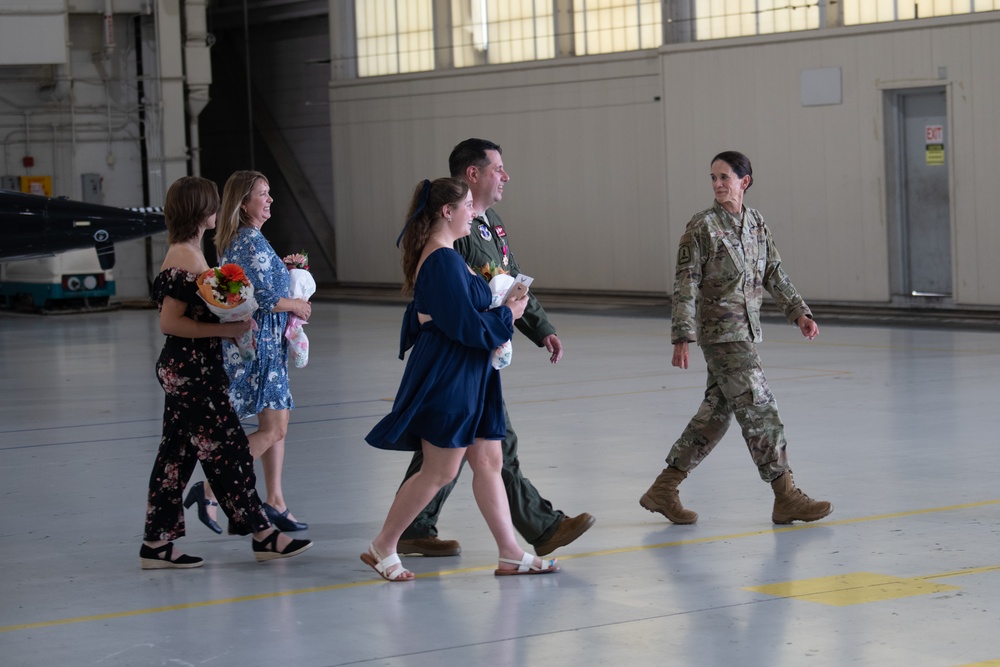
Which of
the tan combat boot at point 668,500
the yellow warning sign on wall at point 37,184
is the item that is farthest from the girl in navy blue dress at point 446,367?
the yellow warning sign on wall at point 37,184

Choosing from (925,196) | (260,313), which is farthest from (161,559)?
(925,196)

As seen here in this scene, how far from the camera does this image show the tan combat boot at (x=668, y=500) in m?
7.07

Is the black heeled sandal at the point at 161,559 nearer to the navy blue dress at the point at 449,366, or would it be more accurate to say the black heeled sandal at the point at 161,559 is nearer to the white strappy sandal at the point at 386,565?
the white strappy sandal at the point at 386,565

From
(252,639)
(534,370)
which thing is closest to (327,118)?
(534,370)

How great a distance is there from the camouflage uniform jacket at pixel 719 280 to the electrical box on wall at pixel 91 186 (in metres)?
20.0

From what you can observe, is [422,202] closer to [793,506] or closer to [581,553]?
[581,553]

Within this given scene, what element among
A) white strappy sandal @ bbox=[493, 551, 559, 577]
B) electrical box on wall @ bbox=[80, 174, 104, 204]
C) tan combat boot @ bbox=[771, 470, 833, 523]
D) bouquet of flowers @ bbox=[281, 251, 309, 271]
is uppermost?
electrical box on wall @ bbox=[80, 174, 104, 204]

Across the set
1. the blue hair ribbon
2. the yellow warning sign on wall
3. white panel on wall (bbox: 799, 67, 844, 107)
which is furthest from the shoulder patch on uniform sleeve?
the yellow warning sign on wall

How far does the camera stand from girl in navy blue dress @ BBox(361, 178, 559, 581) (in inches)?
226

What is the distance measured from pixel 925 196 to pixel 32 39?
13.9m

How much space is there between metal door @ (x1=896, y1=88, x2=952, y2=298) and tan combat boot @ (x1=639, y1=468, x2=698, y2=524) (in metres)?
12.7

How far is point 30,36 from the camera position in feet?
78.7

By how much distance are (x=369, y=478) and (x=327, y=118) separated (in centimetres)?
2316

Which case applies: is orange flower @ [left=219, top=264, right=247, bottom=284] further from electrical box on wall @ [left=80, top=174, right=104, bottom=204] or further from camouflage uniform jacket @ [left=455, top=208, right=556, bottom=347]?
electrical box on wall @ [left=80, top=174, right=104, bottom=204]
